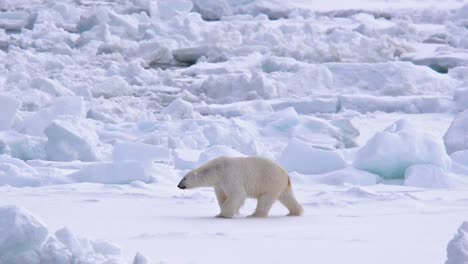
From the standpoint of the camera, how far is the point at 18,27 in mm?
19438

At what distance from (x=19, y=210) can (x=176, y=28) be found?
48.6ft

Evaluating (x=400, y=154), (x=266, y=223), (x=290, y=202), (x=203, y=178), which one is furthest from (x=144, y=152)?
(x=266, y=223)

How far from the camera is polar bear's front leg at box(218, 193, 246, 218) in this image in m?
4.53

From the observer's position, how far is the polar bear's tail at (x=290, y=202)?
15.4 feet

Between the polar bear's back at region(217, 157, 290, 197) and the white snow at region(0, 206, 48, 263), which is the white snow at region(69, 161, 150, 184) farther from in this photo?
the white snow at region(0, 206, 48, 263)

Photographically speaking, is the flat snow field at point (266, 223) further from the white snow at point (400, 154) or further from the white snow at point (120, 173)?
the white snow at point (400, 154)

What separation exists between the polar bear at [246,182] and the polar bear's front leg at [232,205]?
0.02 meters

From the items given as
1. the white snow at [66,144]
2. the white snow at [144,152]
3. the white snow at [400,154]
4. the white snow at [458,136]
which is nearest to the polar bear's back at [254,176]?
the white snow at [144,152]

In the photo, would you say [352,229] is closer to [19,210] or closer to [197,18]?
[19,210]

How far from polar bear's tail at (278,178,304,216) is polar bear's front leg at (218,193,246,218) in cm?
22

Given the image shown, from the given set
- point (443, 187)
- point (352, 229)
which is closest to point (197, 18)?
point (443, 187)

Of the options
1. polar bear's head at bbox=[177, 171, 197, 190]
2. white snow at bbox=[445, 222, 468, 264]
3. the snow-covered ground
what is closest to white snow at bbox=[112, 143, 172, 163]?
the snow-covered ground

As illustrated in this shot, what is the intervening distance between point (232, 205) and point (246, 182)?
173 millimetres

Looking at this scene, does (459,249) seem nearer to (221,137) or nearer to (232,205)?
(232,205)
